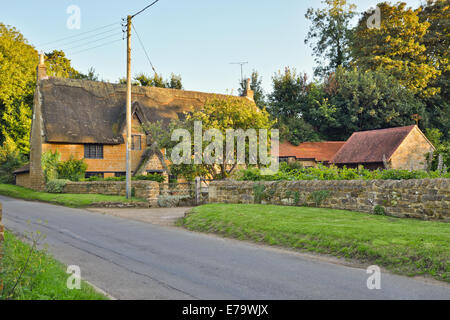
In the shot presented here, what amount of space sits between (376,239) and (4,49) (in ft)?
188

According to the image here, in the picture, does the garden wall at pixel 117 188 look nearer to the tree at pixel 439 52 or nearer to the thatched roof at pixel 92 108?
the thatched roof at pixel 92 108

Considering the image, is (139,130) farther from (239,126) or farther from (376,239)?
(376,239)

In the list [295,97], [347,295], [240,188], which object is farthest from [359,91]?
[347,295]

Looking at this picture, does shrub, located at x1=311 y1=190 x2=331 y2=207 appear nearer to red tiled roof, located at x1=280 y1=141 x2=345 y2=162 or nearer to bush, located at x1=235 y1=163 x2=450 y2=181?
bush, located at x1=235 y1=163 x2=450 y2=181

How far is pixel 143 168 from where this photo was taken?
3784 centimetres

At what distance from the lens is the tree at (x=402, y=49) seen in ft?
156

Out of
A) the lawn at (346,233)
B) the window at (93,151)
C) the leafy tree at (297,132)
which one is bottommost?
the lawn at (346,233)

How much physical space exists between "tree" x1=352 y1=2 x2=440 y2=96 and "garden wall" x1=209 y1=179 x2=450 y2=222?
1374 inches

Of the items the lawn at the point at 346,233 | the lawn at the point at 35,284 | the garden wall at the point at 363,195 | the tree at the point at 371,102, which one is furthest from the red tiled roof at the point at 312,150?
→ the lawn at the point at 35,284

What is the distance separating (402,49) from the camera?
4791 centimetres

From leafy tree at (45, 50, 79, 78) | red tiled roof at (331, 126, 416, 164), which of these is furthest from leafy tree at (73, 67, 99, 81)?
red tiled roof at (331, 126, 416, 164)

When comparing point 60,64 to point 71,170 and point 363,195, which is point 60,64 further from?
point 363,195

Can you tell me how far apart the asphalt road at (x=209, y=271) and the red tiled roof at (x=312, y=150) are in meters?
35.2

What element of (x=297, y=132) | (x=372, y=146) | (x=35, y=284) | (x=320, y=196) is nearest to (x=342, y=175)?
(x=320, y=196)
